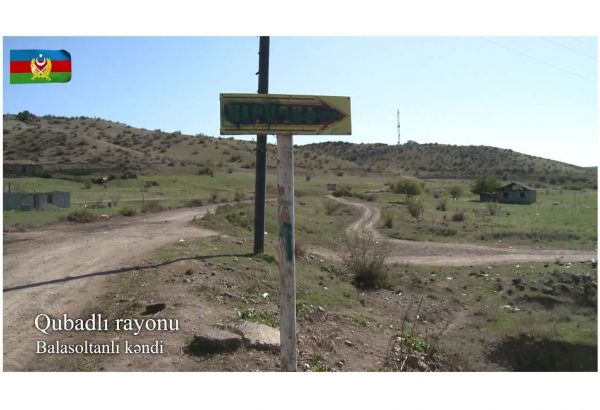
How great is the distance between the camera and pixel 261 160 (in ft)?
38.2

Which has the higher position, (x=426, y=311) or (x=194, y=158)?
(x=194, y=158)

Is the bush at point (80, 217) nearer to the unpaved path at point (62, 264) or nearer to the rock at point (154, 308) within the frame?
the unpaved path at point (62, 264)

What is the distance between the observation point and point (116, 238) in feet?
42.3

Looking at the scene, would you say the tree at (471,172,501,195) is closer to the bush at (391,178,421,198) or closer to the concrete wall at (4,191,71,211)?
the bush at (391,178,421,198)

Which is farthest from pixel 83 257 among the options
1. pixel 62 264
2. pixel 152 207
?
pixel 152 207

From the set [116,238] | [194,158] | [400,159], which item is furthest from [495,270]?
[400,159]

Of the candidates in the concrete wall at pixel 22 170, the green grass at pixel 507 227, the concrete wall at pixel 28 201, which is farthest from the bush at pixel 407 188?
the concrete wall at pixel 28 201

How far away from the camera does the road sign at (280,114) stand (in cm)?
412

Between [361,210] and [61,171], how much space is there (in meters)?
21.9

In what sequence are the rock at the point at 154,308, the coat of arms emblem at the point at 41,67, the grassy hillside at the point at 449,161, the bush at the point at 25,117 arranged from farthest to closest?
1. the grassy hillside at the point at 449,161
2. the bush at the point at 25,117
3. the rock at the point at 154,308
4. the coat of arms emblem at the point at 41,67

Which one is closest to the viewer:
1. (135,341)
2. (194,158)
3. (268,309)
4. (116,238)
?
(135,341)

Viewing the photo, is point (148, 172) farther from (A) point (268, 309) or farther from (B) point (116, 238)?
(A) point (268, 309)

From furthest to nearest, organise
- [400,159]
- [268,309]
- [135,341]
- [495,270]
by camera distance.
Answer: [400,159], [495,270], [268,309], [135,341]

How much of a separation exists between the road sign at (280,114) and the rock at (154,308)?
387 centimetres
